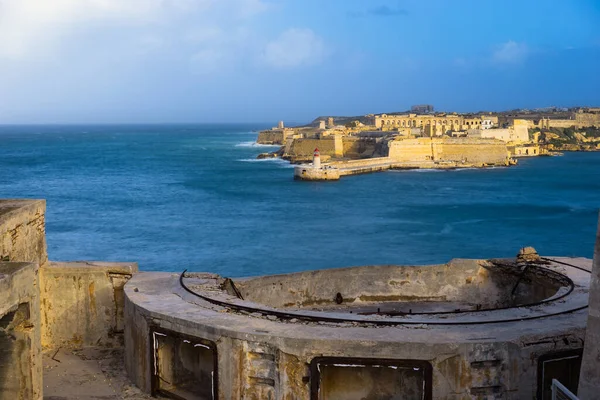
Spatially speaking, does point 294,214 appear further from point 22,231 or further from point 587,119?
point 587,119

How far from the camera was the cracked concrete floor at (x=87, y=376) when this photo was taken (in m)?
8.09

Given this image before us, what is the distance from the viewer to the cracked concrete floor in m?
8.09

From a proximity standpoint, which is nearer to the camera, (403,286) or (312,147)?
(403,286)

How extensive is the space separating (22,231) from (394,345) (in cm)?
511

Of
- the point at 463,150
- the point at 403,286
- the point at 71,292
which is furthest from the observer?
the point at 463,150

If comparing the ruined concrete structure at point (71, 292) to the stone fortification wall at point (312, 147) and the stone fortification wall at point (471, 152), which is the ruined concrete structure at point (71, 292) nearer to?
the stone fortification wall at point (471, 152)

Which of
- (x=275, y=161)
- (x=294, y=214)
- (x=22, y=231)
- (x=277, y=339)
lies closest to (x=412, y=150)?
(x=275, y=161)

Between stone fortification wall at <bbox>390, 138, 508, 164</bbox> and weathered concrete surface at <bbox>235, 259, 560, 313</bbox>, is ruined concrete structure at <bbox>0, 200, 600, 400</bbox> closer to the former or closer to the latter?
weathered concrete surface at <bbox>235, 259, 560, 313</bbox>

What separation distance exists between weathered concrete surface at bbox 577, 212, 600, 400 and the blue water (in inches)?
823

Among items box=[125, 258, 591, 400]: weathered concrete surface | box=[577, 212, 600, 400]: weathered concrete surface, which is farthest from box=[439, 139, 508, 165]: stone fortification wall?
box=[577, 212, 600, 400]: weathered concrete surface

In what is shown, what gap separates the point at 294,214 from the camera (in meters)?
41.0

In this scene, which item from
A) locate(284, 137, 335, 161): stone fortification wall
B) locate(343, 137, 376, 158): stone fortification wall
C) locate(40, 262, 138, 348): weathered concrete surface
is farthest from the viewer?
locate(284, 137, 335, 161): stone fortification wall

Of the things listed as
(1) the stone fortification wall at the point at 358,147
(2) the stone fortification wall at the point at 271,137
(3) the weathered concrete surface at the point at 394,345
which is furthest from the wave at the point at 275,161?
(3) the weathered concrete surface at the point at 394,345

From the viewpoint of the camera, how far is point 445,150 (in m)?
73.8
